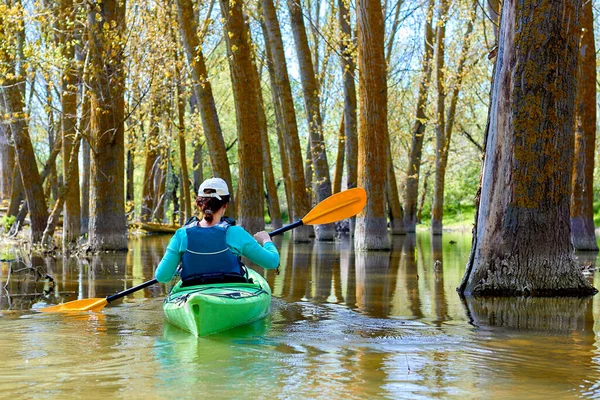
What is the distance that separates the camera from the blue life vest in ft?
23.4

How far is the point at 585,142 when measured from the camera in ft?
61.5

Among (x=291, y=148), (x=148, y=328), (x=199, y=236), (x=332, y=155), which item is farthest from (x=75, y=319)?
(x=332, y=155)

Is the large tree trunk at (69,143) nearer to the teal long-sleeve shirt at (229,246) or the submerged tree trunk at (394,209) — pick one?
the teal long-sleeve shirt at (229,246)

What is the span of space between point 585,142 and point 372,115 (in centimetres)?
477

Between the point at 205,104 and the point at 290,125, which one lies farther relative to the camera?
the point at 290,125

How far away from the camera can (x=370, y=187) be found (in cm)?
1803

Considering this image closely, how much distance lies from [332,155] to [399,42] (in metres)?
16.5

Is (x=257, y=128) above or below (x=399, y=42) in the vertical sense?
below

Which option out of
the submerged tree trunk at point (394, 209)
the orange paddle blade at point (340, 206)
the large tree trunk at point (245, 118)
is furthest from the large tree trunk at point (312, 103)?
the orange paddle blade at point (340, 206)

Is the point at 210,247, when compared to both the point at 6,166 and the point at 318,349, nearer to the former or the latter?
the point at 318,349

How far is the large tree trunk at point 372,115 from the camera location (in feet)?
58.0

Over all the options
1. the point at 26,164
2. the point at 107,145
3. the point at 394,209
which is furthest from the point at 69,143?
the point at 394,209

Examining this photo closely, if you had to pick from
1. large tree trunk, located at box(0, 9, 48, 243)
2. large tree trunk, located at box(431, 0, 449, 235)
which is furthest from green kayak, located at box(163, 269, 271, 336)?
large tree trunk, located at box(431, 0, 449, 235)

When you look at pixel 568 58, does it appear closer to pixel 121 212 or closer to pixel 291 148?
pixel 121 212
